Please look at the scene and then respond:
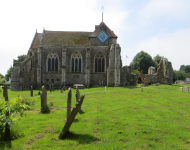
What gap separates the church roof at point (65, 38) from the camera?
35031 millimetres

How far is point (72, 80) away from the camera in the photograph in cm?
3456

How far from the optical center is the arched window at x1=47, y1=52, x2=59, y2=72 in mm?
34969

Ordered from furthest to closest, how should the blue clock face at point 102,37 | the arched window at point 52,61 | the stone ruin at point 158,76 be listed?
the arched window at point 52,61
the blue clock face at point 102,37
the stone ruin at point 158,76

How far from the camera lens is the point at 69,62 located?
34781 millimetres

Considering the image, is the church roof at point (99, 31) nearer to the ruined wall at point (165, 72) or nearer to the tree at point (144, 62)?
the ruined wall at point (165, 72)

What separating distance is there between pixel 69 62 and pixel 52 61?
396 centimetres

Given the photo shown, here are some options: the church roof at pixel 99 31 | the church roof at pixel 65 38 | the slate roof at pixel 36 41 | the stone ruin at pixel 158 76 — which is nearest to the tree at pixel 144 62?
the stone ruin at pixel 158 76

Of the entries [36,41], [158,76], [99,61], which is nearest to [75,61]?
[99,61]

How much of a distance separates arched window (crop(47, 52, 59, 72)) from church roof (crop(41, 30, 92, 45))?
2686mm

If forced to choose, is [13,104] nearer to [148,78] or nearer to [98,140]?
[98,140]

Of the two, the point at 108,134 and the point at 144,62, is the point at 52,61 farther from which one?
the point at 144,62

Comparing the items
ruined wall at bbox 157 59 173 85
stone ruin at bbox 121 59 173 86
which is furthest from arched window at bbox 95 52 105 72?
ruined wall at bbox 157 59 173 85

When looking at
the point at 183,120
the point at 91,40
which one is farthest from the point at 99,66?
the point at 183,120

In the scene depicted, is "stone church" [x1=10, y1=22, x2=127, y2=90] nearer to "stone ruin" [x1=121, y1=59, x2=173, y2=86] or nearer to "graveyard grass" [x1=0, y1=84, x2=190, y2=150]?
"stone ruin" [x1=121, y1=59, x2=173, y2=86]
